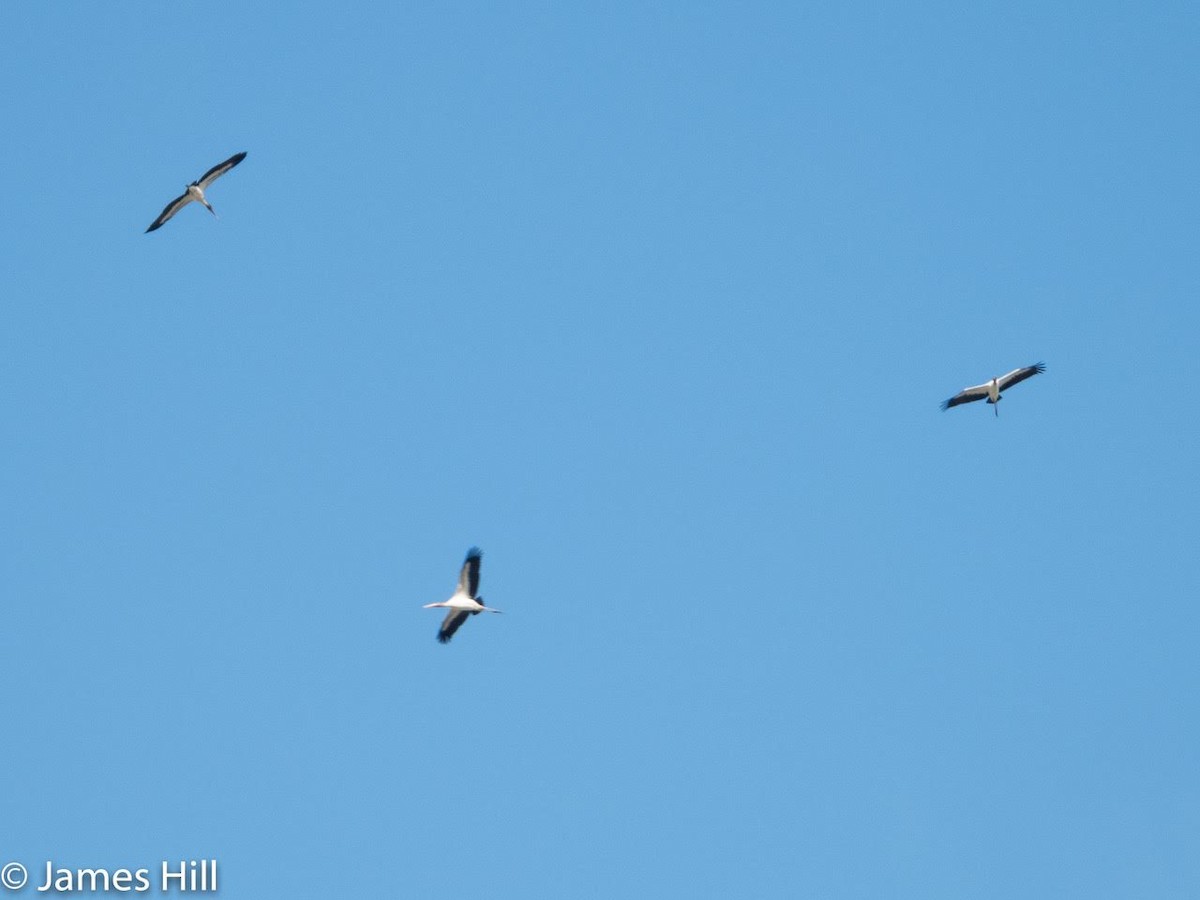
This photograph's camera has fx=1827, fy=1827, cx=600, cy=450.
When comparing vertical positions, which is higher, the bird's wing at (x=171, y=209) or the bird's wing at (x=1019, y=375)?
the bird's wing at (x=171, y=209)

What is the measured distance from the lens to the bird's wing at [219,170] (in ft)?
157

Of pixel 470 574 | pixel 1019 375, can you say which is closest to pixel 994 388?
pixel 1019 375

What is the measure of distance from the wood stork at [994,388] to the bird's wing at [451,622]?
52.2ft

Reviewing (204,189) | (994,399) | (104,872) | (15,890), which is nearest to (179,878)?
(104,872)

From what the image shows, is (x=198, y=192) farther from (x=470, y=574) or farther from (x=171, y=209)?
(x=470, y=574)

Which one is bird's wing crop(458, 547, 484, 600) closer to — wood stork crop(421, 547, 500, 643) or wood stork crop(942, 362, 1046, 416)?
wood stork crop(421, 547, 500, 643)

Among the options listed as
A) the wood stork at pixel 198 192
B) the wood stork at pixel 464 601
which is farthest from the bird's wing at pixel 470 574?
the wood stork at pixel 198 192

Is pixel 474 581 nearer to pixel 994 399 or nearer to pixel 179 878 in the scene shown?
pixel 179 878

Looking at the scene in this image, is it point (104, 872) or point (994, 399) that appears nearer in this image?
point (104, 872)

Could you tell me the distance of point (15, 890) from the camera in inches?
1234

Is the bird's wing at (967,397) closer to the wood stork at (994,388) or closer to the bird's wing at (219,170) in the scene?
the wood stork at (994,388)

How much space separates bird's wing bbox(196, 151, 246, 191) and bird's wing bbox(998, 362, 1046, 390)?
68.5 ft

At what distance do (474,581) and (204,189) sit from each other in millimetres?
15685

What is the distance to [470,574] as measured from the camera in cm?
3900
